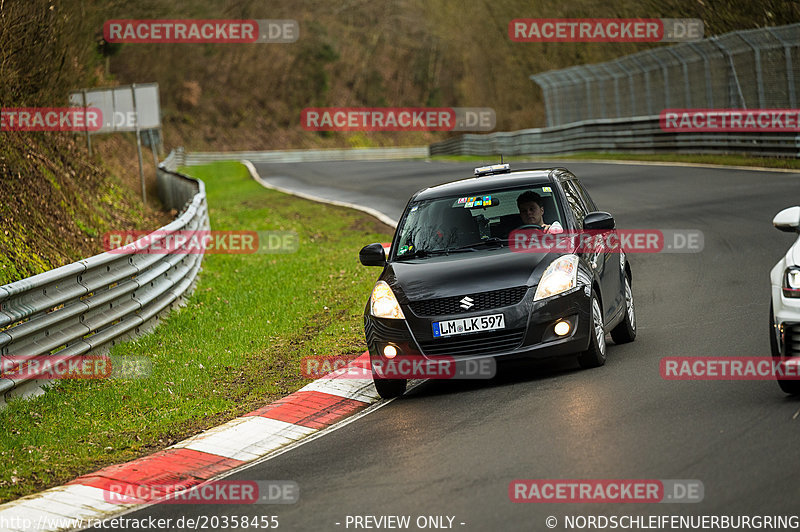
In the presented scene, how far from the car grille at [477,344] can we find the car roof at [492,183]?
182 centimetres

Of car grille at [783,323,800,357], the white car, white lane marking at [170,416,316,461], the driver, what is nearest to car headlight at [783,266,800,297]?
the white car

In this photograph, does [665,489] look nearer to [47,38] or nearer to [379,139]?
[47,38]

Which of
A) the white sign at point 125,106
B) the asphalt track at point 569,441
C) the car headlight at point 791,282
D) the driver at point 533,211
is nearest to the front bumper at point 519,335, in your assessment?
the asphalt track at point 569,441

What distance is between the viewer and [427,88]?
120688 millimetres

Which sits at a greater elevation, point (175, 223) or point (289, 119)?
point (289, 119)

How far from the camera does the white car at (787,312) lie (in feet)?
22.6

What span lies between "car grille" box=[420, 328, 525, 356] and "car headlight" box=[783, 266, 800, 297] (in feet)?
7.01

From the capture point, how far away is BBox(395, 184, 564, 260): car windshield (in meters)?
9.73

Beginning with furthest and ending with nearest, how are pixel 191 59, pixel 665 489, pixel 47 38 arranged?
pixel 191 59
pixel 47 38
pixel 665 489

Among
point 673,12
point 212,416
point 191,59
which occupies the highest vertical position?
point 191,59

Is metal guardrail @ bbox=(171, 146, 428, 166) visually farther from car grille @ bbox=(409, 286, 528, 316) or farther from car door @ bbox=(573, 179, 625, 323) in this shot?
car grille @ bbox=(409, 286, 528, 316)

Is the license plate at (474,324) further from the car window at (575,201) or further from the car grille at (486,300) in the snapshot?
the car window at (575,201)

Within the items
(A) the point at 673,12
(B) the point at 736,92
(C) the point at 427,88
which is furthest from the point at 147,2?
(C) the point at 427,88

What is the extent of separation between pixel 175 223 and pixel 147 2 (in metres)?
33.3
